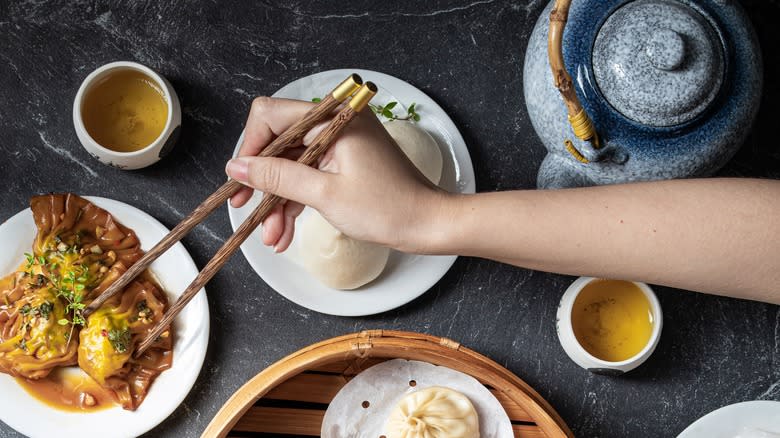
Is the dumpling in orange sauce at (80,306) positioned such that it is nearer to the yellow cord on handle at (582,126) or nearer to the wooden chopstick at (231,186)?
the wooden chopstick at (231,186)

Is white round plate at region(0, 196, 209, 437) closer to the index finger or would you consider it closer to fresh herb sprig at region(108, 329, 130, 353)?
fresh herb sprig at region(108, 329, 130, 353)

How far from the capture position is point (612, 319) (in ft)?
4.59

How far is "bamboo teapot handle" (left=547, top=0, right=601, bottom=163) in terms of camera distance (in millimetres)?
921

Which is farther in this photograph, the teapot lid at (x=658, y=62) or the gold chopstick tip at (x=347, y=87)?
the teapot lid at (x=658, y=62)

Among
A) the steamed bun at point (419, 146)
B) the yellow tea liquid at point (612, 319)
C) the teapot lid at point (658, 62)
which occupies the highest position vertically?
the teapot lid at point (658, 62)

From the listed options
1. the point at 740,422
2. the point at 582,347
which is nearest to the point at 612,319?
the point at 582,347

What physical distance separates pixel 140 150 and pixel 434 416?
0.73m

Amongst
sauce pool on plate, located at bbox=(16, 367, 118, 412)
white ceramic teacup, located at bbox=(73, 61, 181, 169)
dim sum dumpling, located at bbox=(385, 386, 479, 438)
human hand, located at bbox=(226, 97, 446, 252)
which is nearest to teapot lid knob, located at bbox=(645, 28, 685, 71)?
human hand, located at bbox=(226, 97, 446, 252)

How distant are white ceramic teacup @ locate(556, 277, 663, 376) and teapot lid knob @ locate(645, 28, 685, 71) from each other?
482 mm

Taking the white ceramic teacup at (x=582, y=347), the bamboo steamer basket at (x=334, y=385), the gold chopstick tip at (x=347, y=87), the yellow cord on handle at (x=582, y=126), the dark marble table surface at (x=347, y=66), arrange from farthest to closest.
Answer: the dark marble table surface at (x=347, y=66) < the white ceramic teacup at (x=582, y=347) < the bamboo steamer basket at (x=334, y=385) < the yellow cord on handle at (x=582, y=126) < the gold chopstick tip at (x=347, y=87)

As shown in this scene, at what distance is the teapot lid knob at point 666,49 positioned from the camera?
1.00 metres

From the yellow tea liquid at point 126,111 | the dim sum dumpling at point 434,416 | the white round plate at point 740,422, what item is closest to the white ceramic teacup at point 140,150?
the yellow tea liquid at point 126,111

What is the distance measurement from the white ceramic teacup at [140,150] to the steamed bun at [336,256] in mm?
303

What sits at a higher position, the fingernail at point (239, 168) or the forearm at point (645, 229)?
the fingernail at point (239, 168)
